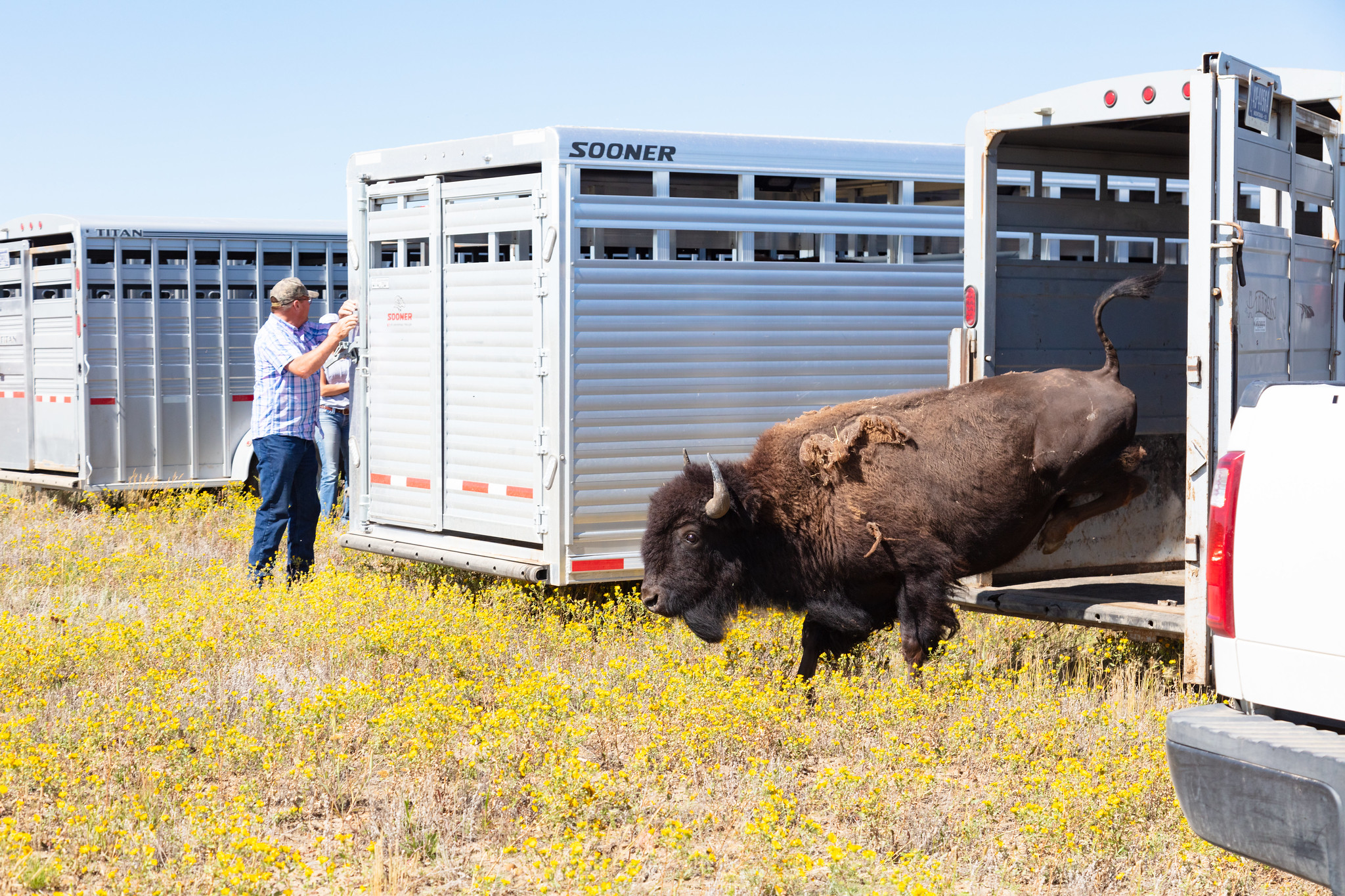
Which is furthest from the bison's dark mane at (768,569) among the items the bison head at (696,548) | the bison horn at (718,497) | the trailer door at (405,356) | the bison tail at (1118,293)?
the trailer door at (405,356)

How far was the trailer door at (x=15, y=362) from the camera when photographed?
548 inches

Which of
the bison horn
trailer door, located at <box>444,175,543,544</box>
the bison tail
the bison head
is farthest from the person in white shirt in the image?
the bison tail

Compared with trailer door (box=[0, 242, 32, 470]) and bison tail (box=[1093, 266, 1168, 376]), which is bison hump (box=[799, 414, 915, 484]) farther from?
trailer door (box=[0, 242, 32, 470])

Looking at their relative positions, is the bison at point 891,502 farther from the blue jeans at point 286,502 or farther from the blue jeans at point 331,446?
the blue jeans at point 331,446

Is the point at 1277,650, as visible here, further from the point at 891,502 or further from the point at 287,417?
the point at 287,417

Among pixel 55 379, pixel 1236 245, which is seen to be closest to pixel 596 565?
pixel 1236 245

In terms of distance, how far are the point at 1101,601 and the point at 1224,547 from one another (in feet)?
10.4

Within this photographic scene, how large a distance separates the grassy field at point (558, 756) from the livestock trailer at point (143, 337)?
15.5ft

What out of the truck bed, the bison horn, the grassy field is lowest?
the grassy field

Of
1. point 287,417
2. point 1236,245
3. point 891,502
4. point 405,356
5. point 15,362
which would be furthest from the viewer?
point 15,362

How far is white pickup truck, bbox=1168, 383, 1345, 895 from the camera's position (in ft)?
11.1

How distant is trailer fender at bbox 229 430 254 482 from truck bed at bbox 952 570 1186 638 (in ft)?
28.5

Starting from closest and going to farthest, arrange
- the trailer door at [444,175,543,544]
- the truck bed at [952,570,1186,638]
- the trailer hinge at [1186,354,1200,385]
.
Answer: the trailer hinge at [1186,354,1200,385], the truck bed at [952,570,1186,638], the trailer door at [444,175,543,544]

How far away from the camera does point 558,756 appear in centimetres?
574
